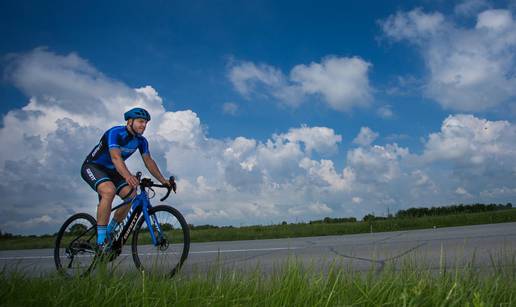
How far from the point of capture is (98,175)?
6.54 m

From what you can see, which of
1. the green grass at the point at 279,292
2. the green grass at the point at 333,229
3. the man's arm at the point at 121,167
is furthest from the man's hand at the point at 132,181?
the green grass at the point at 333,229

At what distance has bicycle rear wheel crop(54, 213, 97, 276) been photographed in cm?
690

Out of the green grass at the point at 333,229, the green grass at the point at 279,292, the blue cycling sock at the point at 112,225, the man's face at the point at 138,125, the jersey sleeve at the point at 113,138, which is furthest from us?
the green grass at the point at 333,229

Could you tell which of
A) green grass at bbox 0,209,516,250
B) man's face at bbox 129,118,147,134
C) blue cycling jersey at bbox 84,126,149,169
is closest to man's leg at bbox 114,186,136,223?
blue cycling jersey at bbox 84,126,149,169

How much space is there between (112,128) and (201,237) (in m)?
12.2

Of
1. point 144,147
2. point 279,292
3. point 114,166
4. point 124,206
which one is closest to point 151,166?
point 144,147

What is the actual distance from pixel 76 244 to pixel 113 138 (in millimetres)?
1978

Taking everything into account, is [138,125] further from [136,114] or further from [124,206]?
[124,206]

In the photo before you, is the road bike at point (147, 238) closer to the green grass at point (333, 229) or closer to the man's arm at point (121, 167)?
the man's arm at point (121, 167)

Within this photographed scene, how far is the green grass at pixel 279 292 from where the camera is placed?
3.34 metres

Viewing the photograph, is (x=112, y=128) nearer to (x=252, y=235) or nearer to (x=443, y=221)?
(x=252, y=235)

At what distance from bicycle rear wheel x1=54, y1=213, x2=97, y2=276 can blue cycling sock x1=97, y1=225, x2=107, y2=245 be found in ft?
1.63

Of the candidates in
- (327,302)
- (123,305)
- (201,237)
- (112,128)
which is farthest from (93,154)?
(201,237)

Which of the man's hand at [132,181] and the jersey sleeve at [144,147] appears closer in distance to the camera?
the man's hand at [132,181]
